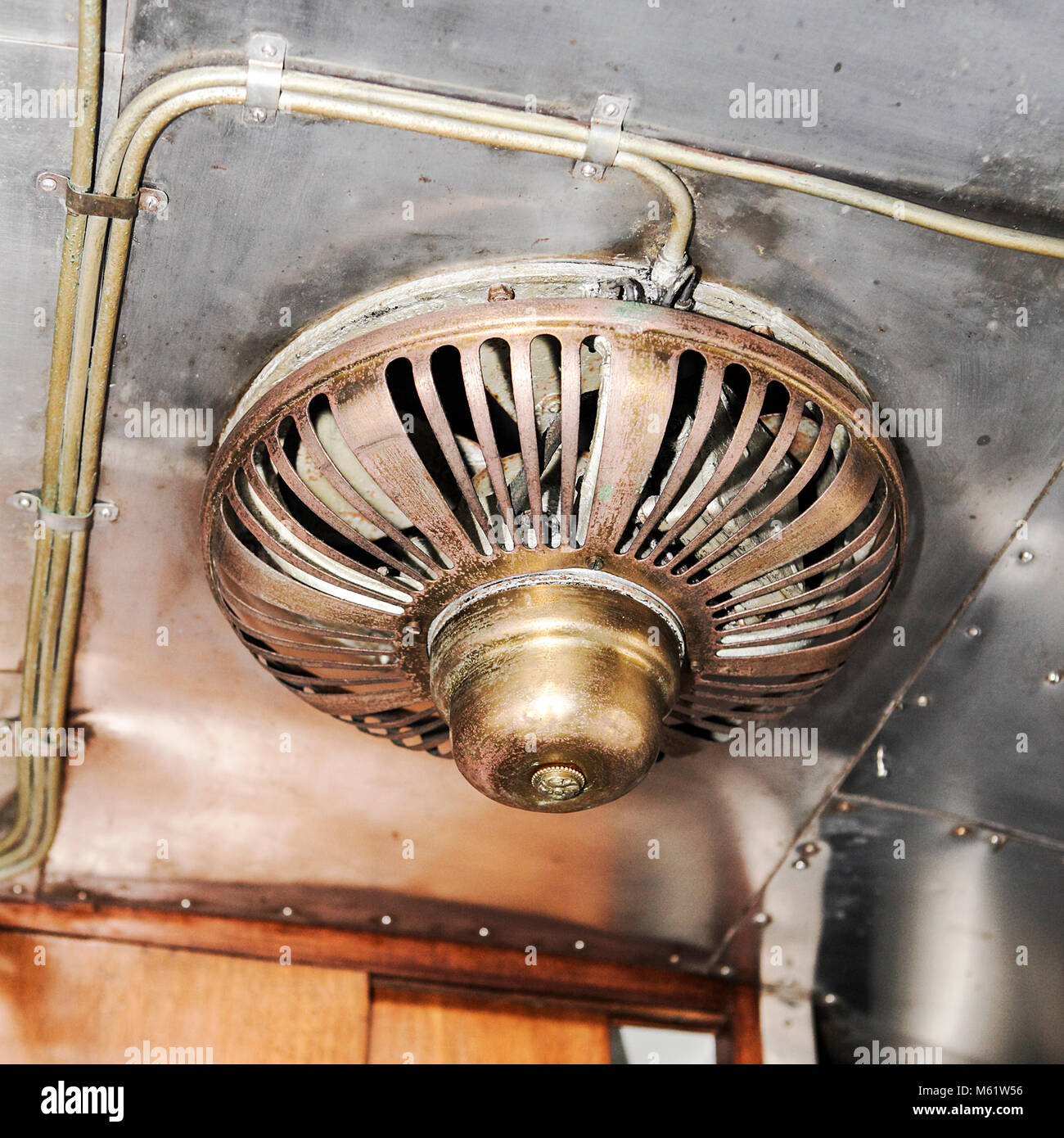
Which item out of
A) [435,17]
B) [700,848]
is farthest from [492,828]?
[435,17]

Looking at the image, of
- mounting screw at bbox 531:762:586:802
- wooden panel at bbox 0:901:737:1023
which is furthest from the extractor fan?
wooden panel at bbox 0:901:737:1023

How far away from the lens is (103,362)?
1.40 meters

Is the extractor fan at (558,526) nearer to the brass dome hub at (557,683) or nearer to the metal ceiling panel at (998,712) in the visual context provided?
the brass dome hub at (557,683)

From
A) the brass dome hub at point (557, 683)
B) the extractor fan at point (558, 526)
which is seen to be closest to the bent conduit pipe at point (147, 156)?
the extractor fan at point (558, 526)

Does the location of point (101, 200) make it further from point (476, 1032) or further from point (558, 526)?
point (476, 1032)

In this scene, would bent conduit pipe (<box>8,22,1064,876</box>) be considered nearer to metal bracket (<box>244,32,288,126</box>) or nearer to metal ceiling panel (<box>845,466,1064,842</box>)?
metal bracket (<box>244,32,288,126</box>)

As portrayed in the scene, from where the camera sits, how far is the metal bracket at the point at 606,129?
125 cm

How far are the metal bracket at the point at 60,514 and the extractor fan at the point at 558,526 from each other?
0.75 feet

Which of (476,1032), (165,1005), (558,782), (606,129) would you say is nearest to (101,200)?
(606,129)

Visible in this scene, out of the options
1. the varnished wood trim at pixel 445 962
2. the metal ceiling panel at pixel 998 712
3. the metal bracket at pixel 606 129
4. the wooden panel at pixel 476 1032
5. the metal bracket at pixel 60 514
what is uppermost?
the metal bracket at pixel 606 129

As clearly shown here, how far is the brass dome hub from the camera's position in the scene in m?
1.24

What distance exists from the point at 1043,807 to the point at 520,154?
1189 millimetres

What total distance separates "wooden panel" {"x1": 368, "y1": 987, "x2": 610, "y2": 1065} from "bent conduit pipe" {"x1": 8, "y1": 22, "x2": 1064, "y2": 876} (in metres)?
1.02
